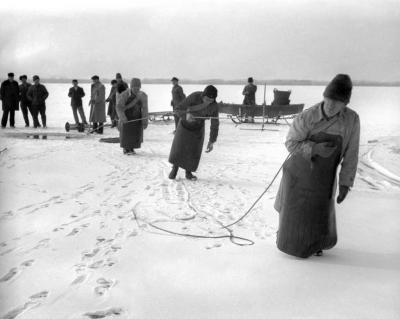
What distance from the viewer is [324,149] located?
11.2ft

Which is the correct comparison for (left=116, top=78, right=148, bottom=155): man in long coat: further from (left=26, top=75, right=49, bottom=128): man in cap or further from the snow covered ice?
(left=26, top=75, right=49, bottom=128): man in cap

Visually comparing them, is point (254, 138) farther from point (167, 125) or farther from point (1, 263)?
point (1, 263)

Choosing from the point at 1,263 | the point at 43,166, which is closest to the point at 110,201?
the point at 1,263

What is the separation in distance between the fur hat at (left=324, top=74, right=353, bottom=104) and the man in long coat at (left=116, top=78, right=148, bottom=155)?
5.68 m

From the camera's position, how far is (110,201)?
5.39m

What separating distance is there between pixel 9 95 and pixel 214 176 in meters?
8.59

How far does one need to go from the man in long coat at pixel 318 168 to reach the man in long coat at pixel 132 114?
552cm

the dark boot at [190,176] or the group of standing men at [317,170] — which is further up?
the group of standing men at [317,170]

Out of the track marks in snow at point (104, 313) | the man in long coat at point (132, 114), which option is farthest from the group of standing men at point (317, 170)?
the man in long coat at point (132, 114)

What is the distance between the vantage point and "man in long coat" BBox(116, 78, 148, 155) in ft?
28.5

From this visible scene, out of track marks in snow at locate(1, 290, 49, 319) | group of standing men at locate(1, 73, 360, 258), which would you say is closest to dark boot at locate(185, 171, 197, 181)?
group of standing men at locate(1, 73, 360, 258)

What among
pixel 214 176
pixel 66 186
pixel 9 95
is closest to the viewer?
pixel 66 186

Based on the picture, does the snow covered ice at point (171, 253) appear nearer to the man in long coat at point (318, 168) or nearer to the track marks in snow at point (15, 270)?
the track marks in snow at point (15, 270)

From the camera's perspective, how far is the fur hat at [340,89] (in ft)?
10.8
